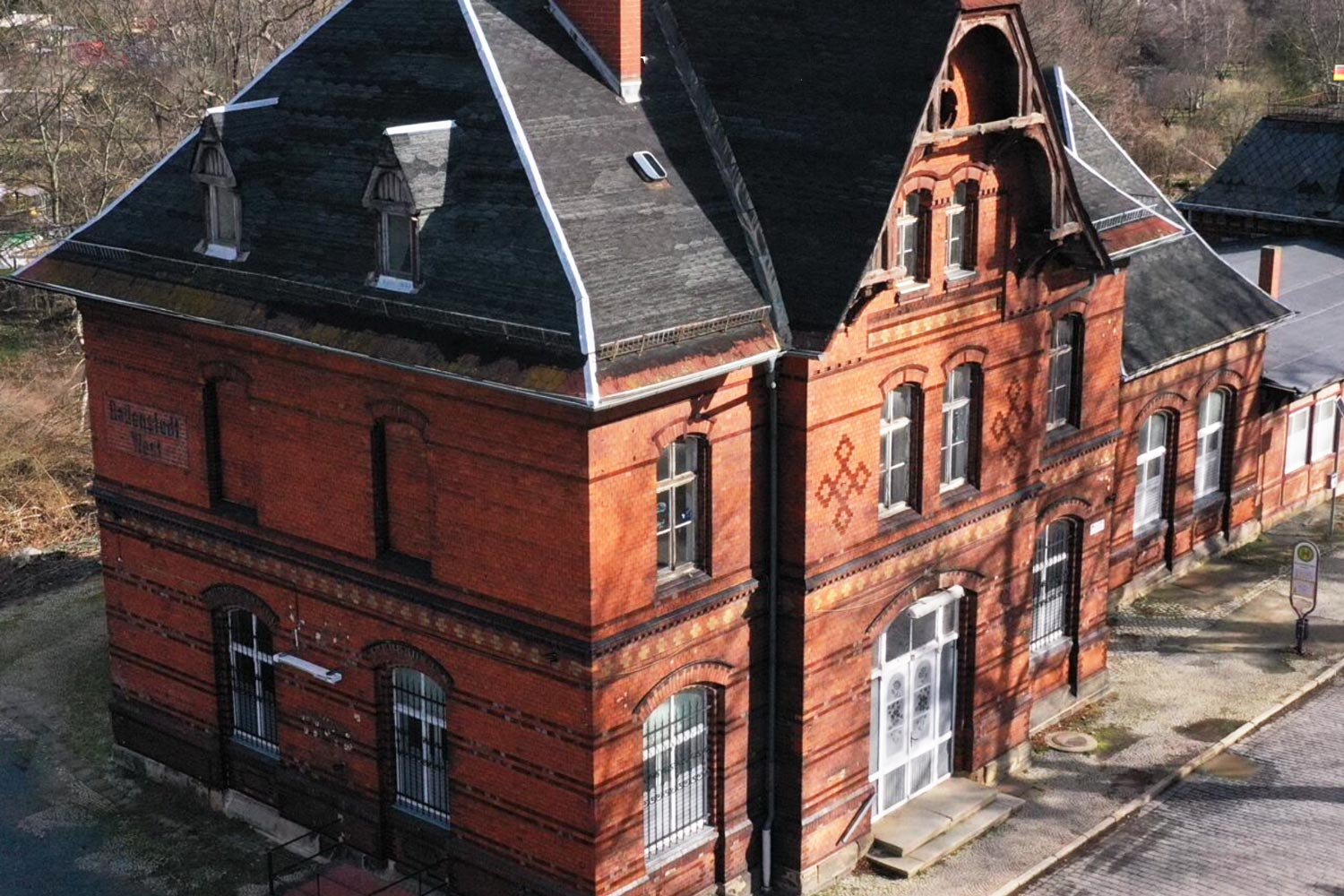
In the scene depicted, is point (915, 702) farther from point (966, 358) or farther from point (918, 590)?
point (966, 358)

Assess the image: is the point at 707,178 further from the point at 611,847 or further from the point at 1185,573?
the point at 1185,573

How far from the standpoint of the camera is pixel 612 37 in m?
18.1

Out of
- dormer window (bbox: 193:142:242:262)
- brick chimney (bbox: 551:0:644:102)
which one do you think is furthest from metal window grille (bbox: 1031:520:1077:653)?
dormer window (bbox: 193:142:242:262)

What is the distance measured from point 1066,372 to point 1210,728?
17.7 feet

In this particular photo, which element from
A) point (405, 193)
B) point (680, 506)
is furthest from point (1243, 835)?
point (405, 193)

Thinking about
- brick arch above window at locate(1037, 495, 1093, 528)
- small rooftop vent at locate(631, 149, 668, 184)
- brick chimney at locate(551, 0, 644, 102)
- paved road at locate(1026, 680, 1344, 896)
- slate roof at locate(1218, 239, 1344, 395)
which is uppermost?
brick chimney at locate(551, 0, 644, 102)

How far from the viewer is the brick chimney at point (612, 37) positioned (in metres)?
18.0

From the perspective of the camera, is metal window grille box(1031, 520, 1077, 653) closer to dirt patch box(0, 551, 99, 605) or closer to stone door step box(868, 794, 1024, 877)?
stone door step box(868, 794, 1024, 877)

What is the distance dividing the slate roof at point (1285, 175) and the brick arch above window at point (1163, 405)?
1192cm

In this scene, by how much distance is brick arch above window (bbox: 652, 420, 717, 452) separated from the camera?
16.4m

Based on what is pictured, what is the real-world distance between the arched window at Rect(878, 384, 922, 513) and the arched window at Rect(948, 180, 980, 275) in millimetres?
1530

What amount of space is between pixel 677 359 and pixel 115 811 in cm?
987

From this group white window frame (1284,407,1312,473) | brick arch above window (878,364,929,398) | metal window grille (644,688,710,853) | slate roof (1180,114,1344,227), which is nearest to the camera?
metal window grille (644,688,710,853)

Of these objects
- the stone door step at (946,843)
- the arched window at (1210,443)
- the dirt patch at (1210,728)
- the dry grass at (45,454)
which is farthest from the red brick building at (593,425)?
the dry grass at (45,454)
